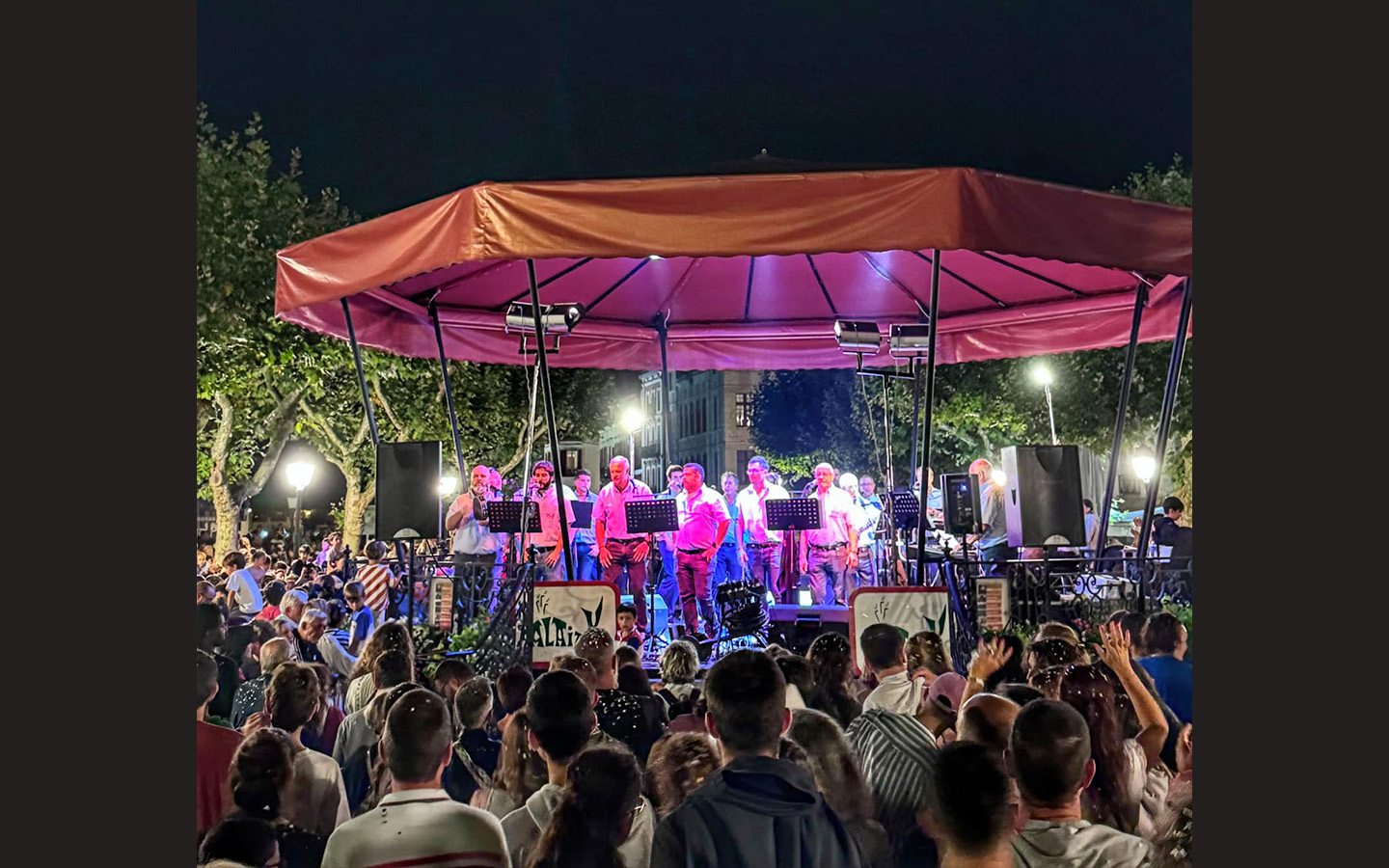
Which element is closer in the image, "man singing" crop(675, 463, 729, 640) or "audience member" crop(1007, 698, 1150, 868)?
"audience member" crop(1007, 698, 1150, 868)

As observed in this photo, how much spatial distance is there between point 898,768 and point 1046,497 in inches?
155

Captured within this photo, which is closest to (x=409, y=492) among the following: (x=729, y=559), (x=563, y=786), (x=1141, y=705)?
(x=563, y=786)

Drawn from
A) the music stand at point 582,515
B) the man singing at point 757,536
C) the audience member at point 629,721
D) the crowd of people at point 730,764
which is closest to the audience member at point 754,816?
the crowd of people at point 730,764

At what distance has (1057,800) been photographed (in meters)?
3.07

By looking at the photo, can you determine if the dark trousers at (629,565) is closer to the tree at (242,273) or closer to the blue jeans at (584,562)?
the blue jeans at (584,562)

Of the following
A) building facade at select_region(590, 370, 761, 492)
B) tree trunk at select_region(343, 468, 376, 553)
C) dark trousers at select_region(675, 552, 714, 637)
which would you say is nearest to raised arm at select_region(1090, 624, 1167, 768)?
dark trousers at select_region(675, 552, 714, 637)

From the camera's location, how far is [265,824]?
337 centimetres

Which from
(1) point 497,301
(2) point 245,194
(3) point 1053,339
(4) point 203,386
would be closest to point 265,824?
(1) point 497,301

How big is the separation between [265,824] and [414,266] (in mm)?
3282

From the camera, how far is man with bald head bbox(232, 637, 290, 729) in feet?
16.9

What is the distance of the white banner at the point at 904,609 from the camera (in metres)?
5.47

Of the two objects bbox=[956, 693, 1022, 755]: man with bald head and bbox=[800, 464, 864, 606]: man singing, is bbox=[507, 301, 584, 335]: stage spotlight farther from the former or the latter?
bbox=[956, 693, 1022, 755]: man with bald head

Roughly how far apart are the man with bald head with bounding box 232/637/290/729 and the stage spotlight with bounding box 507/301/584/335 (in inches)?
146

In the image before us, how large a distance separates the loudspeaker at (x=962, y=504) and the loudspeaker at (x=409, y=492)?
3.83 meters
